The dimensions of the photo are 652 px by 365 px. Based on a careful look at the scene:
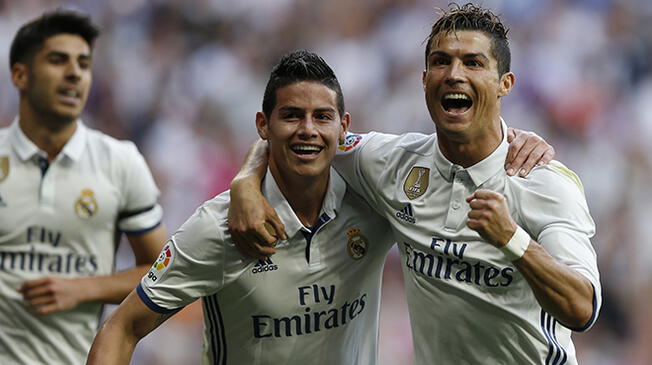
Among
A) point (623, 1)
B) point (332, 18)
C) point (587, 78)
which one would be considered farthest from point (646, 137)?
point (332, 18)

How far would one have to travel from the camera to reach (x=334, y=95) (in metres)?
4.09

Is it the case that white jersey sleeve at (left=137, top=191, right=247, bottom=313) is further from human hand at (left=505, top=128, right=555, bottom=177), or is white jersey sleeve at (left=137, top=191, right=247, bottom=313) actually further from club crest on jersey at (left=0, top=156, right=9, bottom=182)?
club crest on jersey at (left=0, top=156, right=9, bottom=182)

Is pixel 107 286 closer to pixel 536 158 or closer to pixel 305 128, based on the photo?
pixel 305 128

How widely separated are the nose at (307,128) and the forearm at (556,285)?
1.11 m

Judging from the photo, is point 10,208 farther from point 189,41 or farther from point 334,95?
point 189,41

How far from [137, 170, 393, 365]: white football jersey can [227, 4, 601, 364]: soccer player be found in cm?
24

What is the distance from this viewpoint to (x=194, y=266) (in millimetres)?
3908

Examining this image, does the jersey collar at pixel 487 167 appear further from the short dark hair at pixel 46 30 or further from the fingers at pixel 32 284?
the short dark hair at pixel 46 30

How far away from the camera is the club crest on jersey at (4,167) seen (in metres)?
5.19

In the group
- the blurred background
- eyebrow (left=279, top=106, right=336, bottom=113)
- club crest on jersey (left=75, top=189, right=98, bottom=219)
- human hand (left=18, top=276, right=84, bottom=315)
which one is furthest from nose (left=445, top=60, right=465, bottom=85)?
the blurred background

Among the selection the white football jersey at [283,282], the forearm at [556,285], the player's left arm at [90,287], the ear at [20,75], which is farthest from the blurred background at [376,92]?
the forearm at [556,285]

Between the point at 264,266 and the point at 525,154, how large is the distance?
3.77ft

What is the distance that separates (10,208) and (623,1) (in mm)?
6030

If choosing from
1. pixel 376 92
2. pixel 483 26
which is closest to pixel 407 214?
pixel 483 26
